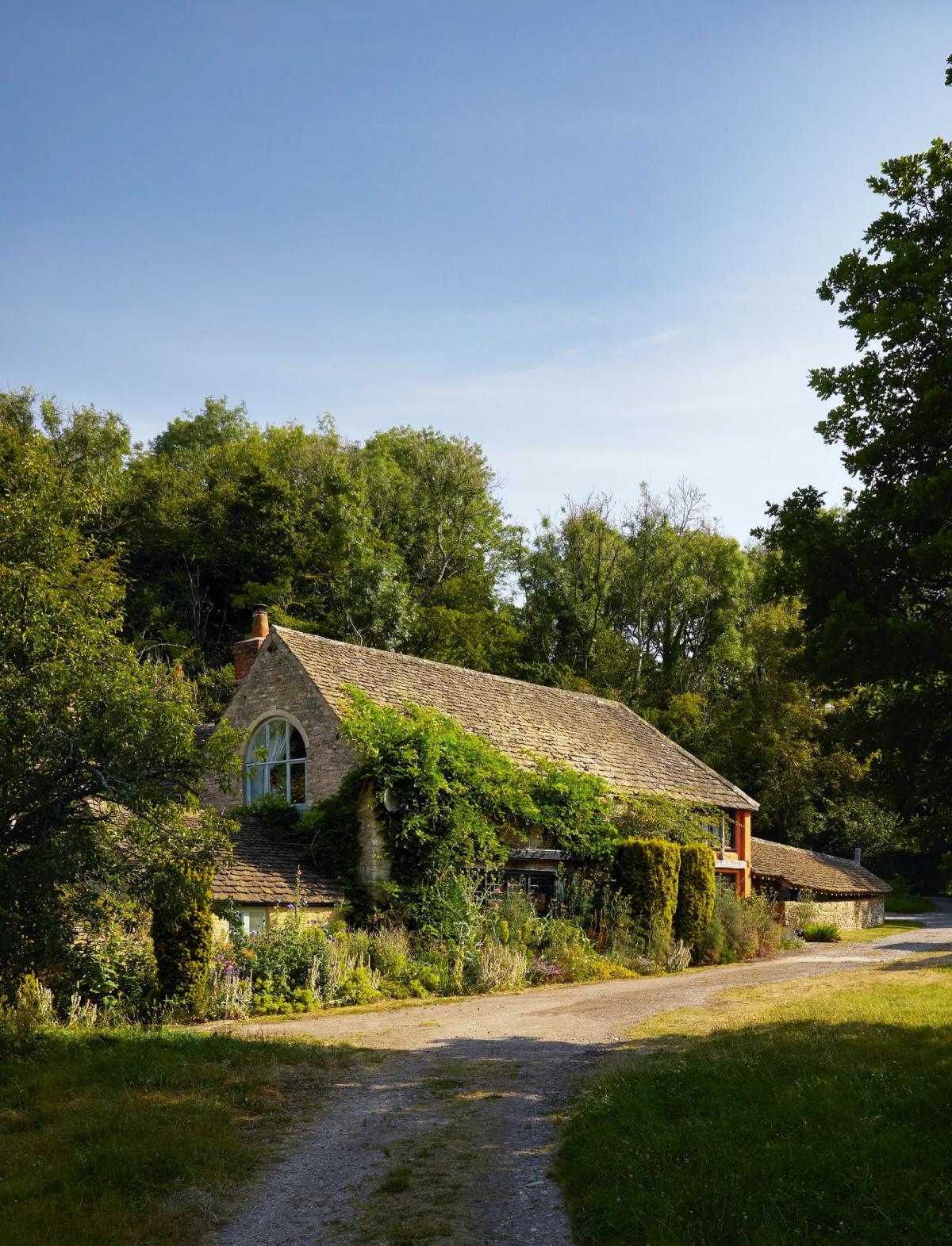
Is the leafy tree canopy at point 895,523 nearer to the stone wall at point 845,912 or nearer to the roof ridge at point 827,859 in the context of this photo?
the stone wall at point 845,912

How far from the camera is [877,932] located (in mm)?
36188

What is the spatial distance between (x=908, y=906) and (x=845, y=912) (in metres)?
16.4

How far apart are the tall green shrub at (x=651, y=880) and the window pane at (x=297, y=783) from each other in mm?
7525

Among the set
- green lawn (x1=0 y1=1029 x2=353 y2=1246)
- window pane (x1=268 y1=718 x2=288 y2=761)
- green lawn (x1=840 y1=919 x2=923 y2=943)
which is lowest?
green lawn (x1=840 y1=919 x2=923 y2=943)

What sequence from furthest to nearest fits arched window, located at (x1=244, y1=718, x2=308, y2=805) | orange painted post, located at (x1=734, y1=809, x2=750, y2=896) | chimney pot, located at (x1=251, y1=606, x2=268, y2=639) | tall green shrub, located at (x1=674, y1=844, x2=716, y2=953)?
1. orange painted post, located at (x1=734, y1=809, x2=750, y2=896)
2. chimney pot, located at (x1=251, y1=606, x2=268, y2=639)
3. tall green shrub, located at (x1=674, y1=844, x2=716, y2=953)
4. arched window, located at (x1=244, y1=718, x2=308, y2=805)

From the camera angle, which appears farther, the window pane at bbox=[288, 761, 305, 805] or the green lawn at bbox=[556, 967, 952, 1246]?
the window pane at bbox=[288, 761, 305, 805]

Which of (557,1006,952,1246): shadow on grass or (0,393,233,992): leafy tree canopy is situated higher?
(0,393,233,992): leafy tree canopy

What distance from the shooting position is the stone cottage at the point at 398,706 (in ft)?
70.9

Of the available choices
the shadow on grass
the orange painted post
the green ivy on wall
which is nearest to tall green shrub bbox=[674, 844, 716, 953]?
the green ivy on wall

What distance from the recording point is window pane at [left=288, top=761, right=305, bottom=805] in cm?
2220

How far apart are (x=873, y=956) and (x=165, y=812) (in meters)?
20.1

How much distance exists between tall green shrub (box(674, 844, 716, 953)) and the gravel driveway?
6744 millimetres

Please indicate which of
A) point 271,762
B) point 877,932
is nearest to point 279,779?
point 271,762

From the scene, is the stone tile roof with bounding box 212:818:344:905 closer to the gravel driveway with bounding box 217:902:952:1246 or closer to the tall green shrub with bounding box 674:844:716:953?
the gravel driveway with bounding box 217:902:952:1246
